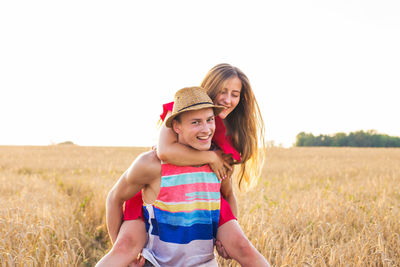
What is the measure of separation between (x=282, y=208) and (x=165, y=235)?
2.89 meters

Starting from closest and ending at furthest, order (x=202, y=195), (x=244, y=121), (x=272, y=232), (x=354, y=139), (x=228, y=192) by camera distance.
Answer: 1. (x=202, y=195)
2. (x=228, y=192)
3. (x=244, y=121)
4. (x=272, y=232)
5. (x=354, y=139)

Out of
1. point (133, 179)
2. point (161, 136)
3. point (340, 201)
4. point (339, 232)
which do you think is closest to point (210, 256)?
point (133, 179)

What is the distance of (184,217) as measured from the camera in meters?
2.23

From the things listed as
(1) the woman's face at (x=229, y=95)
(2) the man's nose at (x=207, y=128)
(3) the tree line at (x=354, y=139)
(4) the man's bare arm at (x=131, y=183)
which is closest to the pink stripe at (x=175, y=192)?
(4) the man's bare arm at (x=131, y=183)

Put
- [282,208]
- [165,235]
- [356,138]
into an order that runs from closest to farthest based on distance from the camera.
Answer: [165,235] → [282,208] → [356,138]

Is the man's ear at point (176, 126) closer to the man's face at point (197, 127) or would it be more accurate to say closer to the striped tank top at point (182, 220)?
the man's face at point (197, 127)

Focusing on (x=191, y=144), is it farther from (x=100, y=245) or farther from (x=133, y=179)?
(x=100, y=245)

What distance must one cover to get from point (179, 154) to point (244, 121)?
999 mm

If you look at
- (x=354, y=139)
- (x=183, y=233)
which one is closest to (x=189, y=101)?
(x=183, y=233)

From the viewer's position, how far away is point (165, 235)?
2260mm

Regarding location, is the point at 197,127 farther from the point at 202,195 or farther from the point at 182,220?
the point at 182,220

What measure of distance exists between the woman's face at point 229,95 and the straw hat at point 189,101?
454mm

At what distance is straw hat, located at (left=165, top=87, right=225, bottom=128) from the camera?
2170mm

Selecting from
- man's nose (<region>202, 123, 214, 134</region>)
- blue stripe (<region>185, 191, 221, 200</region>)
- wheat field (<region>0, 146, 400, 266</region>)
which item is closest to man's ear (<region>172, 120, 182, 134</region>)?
man's nose (<region>202, 123, 214, 134</region>)
